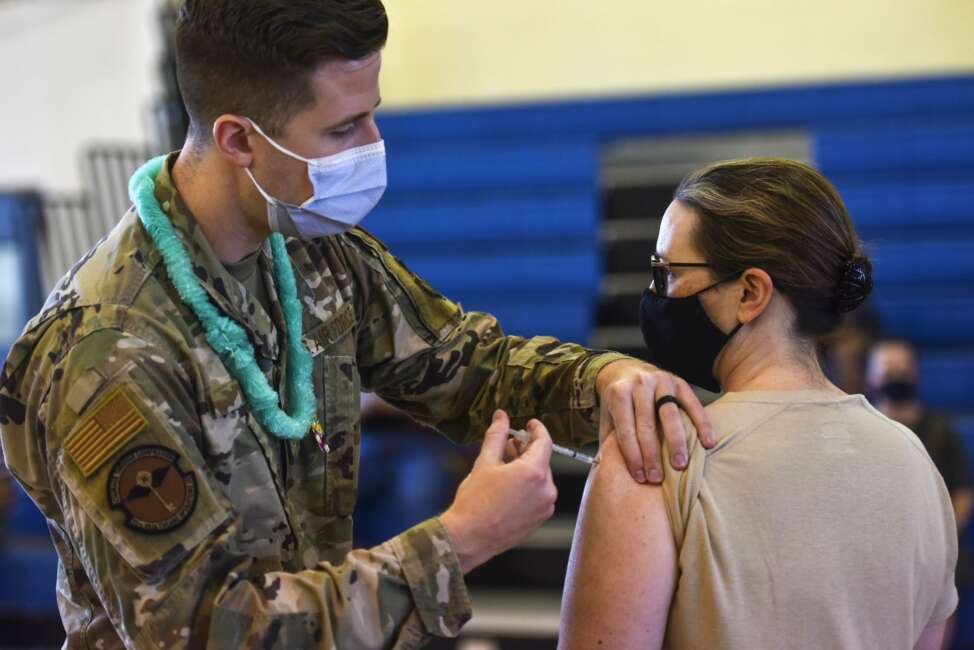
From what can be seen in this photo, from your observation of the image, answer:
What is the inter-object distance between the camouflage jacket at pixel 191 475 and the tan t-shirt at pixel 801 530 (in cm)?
29

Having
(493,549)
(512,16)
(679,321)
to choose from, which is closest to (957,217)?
(512,16)

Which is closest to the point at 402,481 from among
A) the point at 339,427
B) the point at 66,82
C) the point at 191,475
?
the point at 339,427

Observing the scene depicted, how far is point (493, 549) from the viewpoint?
1285 millimetres

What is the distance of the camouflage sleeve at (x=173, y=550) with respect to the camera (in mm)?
1194

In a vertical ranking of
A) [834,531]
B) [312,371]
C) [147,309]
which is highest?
[147,309]

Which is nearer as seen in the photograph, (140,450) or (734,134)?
(140,450)

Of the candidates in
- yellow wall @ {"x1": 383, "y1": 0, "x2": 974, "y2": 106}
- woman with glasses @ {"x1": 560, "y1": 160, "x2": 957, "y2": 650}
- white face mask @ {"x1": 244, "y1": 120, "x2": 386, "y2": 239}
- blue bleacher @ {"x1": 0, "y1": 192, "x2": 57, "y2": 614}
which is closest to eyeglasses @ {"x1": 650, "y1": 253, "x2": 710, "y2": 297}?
woman with glasses @ {"x1": 560, "y1": 160, "x2": 957, "y2": 650}

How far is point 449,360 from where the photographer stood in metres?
1.75

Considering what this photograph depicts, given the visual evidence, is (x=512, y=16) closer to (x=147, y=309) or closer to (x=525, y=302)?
(x=525, y=302)

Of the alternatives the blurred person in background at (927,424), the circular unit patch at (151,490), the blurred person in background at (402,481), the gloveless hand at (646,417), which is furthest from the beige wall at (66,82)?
the circular unit patch at (151,490)

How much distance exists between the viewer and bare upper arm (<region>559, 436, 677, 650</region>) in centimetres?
134

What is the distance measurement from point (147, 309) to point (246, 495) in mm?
266

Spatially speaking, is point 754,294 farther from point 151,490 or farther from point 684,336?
point 151,490

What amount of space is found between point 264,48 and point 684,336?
675mm
